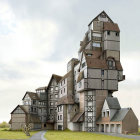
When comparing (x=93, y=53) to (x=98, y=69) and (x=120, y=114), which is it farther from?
(x=120, y=114)

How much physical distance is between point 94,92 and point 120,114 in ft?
36.3

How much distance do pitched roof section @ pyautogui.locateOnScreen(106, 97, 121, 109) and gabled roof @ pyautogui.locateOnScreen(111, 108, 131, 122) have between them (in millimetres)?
1770

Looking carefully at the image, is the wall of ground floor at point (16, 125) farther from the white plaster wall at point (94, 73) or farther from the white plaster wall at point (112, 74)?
the white plaster wall at point (112, 74)

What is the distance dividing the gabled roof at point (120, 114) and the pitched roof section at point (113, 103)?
1.77m

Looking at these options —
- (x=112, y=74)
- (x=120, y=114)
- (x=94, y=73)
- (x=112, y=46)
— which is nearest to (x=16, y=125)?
(x=94, y=73)

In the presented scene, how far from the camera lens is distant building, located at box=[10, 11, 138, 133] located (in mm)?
66688

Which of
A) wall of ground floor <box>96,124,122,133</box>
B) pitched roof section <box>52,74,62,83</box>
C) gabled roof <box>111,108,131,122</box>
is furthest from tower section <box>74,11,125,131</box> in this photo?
pitched roof section <box>52,74,62,83</box>

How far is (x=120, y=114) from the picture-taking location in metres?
63.2

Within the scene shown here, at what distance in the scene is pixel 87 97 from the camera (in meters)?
72.7

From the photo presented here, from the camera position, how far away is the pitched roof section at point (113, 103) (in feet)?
220

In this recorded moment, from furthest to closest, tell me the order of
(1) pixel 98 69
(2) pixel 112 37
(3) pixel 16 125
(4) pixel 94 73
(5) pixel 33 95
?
(5) pixel 33 95 < (3) pixel 16 125 < (2) pixel 112 37 < (1) pixel 98 69 < (4) pixel 94 73

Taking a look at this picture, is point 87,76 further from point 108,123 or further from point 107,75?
point 108,123

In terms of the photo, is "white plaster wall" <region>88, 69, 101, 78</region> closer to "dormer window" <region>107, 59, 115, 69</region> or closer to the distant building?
the distant building

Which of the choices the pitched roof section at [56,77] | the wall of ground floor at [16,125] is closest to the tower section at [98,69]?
the pitched roof section at [56,77]
